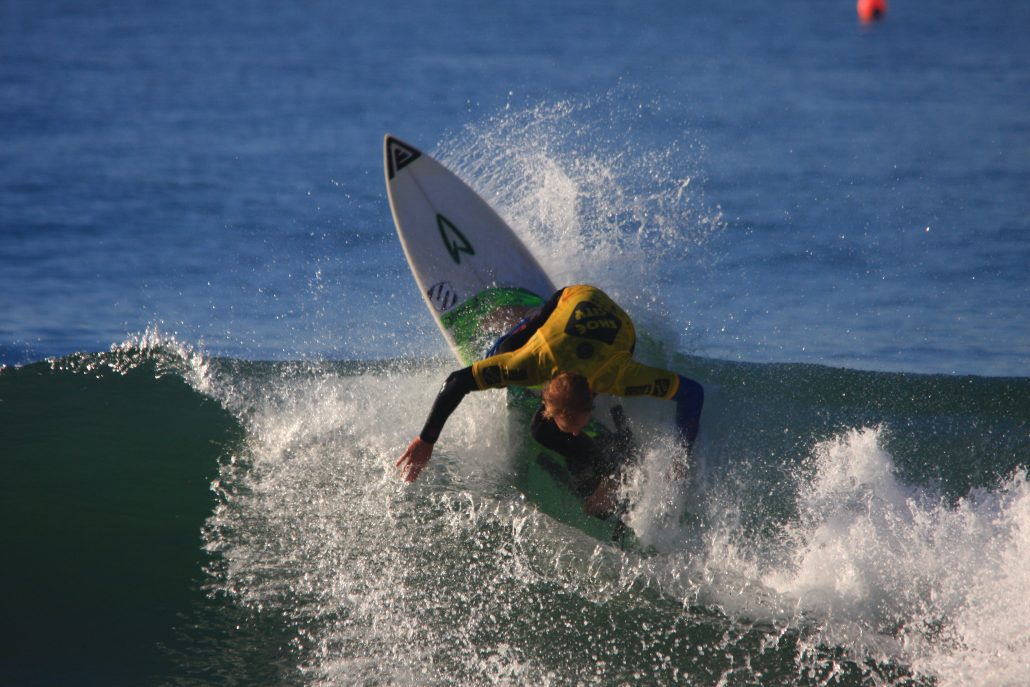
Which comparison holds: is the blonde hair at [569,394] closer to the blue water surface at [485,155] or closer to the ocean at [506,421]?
the ocean at [506,421]

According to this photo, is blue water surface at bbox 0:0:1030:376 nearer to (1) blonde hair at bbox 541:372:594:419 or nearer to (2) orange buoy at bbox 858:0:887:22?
(2) orange buoy at bbox 858:0:887:22

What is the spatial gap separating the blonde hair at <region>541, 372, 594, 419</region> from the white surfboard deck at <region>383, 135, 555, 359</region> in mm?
2062

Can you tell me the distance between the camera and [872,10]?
27.8 m

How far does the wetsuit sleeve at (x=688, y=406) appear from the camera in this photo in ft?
18.5

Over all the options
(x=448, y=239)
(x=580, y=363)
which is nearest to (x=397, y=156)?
(x=448, y=239)

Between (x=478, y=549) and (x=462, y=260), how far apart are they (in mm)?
2371

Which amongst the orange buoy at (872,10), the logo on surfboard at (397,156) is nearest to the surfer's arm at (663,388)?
the logo on surfboard at (397,156)

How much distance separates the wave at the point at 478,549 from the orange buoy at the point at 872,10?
23.1 m

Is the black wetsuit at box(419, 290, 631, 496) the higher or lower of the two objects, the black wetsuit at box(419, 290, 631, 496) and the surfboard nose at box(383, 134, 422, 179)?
the lower

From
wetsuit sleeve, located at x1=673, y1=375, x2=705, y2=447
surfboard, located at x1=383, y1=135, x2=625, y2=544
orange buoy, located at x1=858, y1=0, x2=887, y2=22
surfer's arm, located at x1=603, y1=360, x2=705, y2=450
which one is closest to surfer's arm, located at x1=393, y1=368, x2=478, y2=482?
surfer's arm, located at x1=603, y1=360, x2=705, y2=450

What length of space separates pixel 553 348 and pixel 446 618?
4.81 feet

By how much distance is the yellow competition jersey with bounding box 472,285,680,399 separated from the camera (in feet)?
18.2

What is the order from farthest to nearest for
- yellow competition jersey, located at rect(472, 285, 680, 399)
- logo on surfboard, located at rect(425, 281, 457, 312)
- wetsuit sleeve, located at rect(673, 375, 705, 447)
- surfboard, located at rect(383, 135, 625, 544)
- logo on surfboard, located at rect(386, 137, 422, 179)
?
logo on surfboard, located at rect(386, 137, 422, 179) < logo on surfboard, located at rect(425, 281, 457, 312) < surfboard, located at rect(383, 135, 625, 544) < wetsuit sleeve, located at rect(673, 375, 705, 447) < yellow competition jersey, located at rect(472, 285, 680, 399)

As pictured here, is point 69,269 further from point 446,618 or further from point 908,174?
point 908,174
